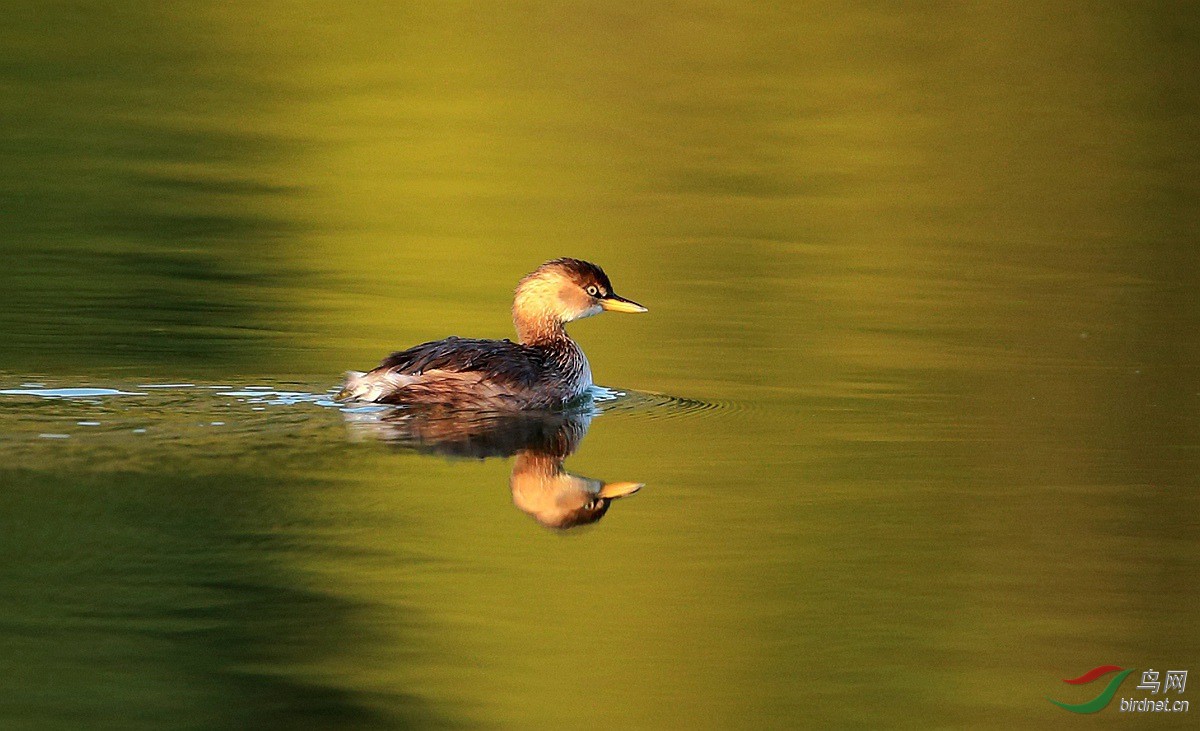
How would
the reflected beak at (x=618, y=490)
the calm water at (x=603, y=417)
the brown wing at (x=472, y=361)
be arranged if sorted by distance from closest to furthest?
the calm water at (x=603, y=417), the reflected beak at (x=618, y=490), the brown wing at (x=472, y=361)

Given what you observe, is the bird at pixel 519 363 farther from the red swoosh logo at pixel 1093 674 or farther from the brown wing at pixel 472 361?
the red swoosh logo at pixel 1093 674

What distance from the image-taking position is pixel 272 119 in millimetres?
24906

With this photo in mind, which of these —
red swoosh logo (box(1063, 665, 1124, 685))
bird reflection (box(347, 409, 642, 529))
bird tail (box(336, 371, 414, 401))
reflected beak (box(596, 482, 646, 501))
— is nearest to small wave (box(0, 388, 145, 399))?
bird tail (box(336, 371, 414, 401))

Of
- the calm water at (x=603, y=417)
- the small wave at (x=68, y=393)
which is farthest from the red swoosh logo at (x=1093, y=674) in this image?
the small wave at (x=68, y=393)

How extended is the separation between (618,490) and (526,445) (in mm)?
1182

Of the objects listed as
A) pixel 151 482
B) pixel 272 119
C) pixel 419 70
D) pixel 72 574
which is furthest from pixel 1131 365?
pixel 419 70

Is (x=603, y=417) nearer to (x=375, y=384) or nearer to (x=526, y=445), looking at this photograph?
(x=526, y=445)

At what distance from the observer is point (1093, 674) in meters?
7.46

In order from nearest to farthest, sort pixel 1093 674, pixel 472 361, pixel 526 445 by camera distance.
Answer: pixel 1093 674 < pixel 526 445 < pixel 472 361

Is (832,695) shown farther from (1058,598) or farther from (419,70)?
(419,70)

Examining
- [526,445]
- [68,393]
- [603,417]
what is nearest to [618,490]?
[526,445]

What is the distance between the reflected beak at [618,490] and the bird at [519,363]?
185 centimetres

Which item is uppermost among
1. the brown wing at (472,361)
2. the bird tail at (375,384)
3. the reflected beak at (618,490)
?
the brown wing at (472,361)

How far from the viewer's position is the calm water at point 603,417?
733 centimetres
